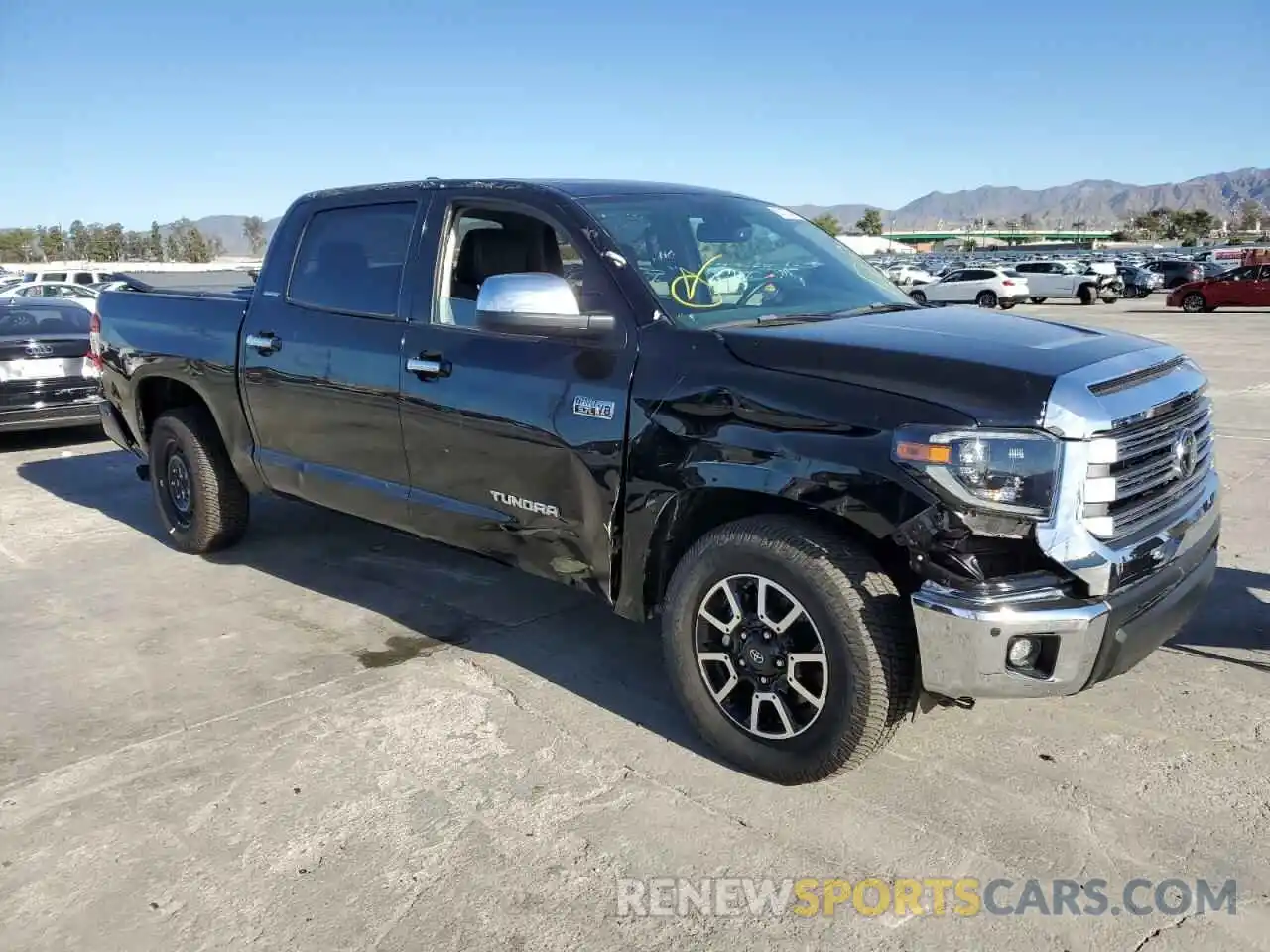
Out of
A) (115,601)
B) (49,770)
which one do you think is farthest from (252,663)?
(115,601)

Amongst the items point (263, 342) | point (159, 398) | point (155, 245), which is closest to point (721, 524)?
point (263, 342)

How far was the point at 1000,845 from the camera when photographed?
118 inches

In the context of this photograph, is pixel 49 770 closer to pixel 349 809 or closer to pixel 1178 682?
pixel 349 809

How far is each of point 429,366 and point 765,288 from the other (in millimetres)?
1365

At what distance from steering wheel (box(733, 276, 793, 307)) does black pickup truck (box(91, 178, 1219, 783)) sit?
0.07 ft

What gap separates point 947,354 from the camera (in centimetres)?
307

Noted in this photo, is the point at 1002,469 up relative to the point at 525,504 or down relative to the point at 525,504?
up

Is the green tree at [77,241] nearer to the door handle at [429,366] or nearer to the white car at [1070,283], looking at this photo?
the white car at [1070,283]

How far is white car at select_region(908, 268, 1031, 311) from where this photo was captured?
32719mm

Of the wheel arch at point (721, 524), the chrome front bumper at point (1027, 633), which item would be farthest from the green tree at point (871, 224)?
the chrome front bumper at point (1027, 633)

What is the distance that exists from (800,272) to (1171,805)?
229 centimetres

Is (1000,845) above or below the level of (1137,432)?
below

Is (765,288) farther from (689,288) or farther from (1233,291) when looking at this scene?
(1233,291)

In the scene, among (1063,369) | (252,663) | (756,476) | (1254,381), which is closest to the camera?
(1063,369)
